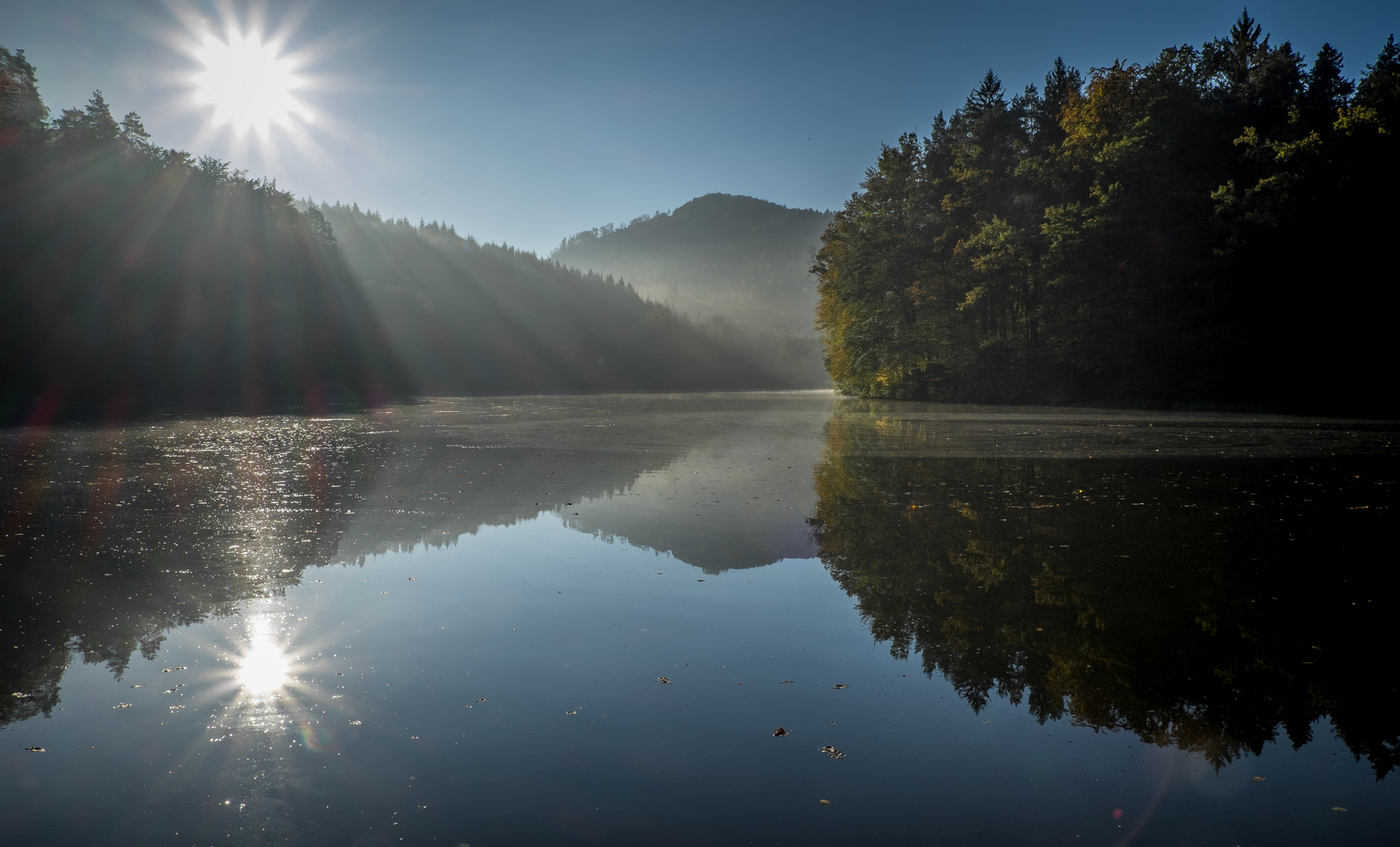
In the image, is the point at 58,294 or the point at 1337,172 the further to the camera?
the point at 58,294

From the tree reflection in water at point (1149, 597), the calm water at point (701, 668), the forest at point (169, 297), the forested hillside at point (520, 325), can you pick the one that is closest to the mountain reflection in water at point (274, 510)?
the calm water at point (701, 668)

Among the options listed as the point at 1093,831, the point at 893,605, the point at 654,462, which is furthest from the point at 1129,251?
the point at 1093,831

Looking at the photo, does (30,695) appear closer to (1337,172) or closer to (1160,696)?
(1160,696)

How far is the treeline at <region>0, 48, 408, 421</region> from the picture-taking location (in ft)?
141

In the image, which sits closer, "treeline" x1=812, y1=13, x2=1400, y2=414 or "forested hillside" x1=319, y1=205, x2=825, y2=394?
"treeline" x1=812, y1=13, x2=1400, y2=414

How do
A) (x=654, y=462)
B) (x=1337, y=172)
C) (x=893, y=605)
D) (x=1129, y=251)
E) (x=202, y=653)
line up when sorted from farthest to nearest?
(x=1129, y=251)
(x=1337, y=172)
(x=654, y=462)
(x=893, y=605)
(x=202, y=653)

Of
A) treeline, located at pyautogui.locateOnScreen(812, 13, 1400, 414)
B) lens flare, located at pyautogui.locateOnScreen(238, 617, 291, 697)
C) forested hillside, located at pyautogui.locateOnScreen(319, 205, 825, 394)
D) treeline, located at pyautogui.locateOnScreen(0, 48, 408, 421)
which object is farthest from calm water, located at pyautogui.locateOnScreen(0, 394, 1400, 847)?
forested hillside, located at pyautogui.locateOnScreen(319, 205, 825, 394)

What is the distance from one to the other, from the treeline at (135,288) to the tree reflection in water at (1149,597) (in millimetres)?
31024

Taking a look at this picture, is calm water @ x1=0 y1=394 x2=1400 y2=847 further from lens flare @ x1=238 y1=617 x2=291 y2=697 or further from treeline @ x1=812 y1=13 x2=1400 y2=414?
treeline @ x1=812 y1=13 x2=1400 y2=414

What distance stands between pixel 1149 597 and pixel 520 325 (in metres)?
147

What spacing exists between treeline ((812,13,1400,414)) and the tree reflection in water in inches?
950

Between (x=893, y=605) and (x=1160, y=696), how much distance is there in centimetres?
183

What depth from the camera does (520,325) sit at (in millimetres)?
145500

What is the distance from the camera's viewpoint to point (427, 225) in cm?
19762
